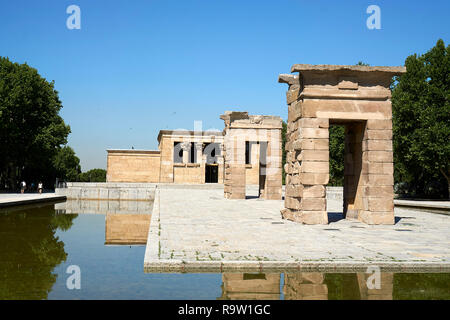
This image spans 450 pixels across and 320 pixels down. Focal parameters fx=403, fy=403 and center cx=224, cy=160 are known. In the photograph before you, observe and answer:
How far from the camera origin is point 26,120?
111 feet

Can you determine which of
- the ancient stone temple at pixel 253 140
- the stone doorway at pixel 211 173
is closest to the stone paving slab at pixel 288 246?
the ancient stone temple at pixel 253 140

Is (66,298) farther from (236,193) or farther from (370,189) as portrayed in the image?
(236,193)

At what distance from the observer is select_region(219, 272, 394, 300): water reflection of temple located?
4.72 meters

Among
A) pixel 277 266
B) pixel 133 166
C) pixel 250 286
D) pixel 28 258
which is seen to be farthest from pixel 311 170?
pixel 133 166

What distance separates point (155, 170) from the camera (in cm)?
4581

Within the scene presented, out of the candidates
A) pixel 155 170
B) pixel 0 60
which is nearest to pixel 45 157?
pixel 0 60

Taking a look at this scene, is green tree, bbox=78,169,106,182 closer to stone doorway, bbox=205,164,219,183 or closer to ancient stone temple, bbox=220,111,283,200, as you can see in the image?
stone doorway, bbox=205,164,219,183

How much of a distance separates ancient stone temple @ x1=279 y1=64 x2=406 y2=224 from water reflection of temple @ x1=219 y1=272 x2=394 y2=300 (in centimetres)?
569

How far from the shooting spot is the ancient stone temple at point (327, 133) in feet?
37.2

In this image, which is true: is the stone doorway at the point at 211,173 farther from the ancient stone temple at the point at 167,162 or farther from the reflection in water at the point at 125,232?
the reflection in water at the point at 125,232

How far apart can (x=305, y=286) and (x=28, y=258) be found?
4.73 m

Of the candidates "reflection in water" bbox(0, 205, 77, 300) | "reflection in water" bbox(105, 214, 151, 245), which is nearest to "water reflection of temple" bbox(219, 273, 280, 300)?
"reflection in water" bbox(0, 205, 77, 300)

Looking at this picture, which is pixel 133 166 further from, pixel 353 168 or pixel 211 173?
pixel 353 168

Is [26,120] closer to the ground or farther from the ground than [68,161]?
farther from the ground
